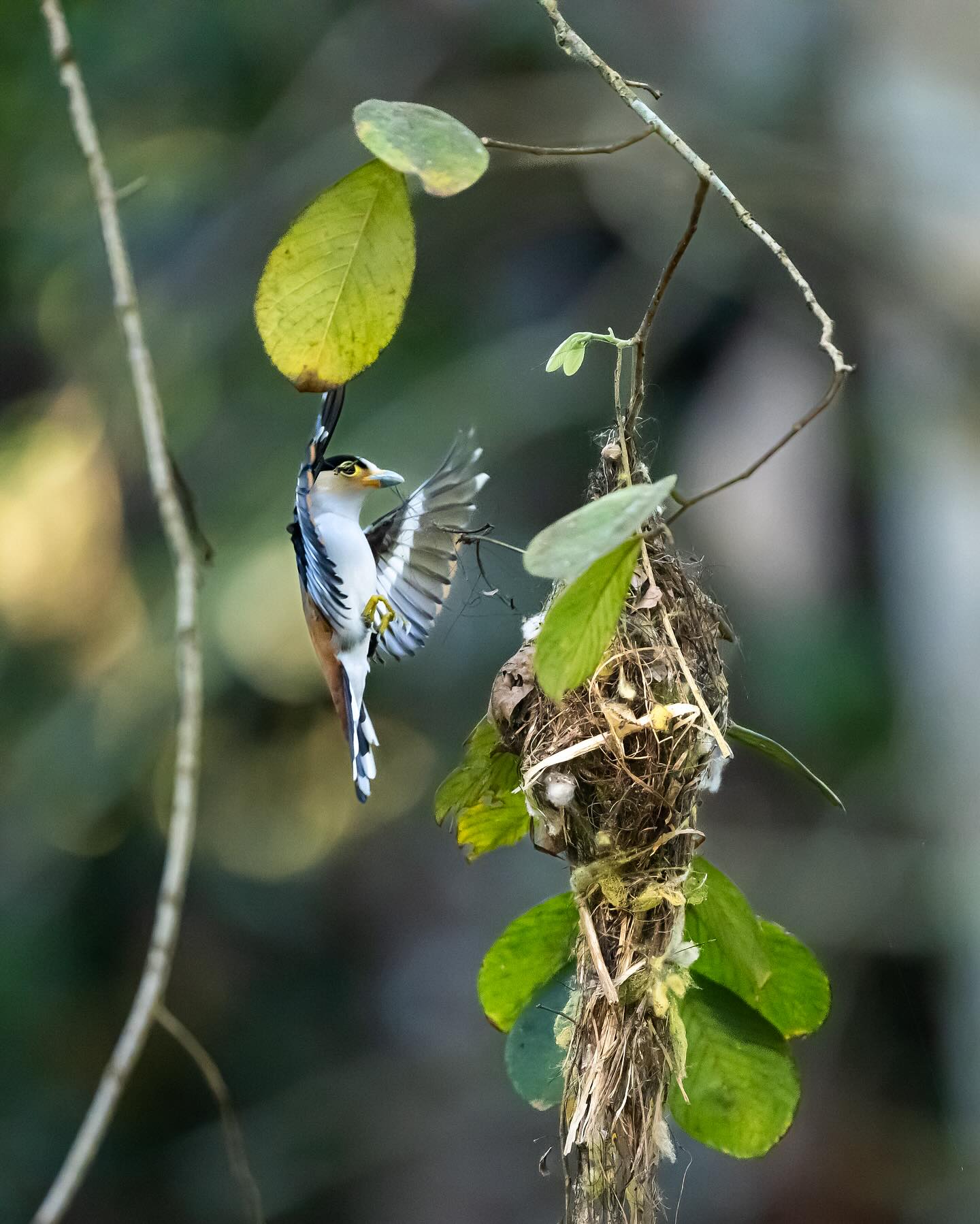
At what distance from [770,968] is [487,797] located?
0.25m

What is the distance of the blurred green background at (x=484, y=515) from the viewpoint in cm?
316

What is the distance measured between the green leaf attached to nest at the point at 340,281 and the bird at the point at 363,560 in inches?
1.1

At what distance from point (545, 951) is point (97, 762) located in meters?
2.36

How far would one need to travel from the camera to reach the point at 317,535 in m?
0.78

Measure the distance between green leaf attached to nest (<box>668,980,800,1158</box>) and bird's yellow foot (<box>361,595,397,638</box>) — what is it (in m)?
0.35

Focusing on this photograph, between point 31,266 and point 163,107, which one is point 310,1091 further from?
point 163,107

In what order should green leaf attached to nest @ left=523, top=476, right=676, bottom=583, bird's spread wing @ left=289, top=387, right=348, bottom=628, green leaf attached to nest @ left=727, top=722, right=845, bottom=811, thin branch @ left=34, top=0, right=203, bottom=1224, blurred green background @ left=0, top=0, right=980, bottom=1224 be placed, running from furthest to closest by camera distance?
blurred green background @ left=0, top=0, right=980, bottom=1224 → green leaf attached to nest @ left=727, top=722, right=845, bottom=811 → bird's spread wing @ left=289, top=387, right=348, bottom=628 → green leaf attached to nest @ left=523, top=476, right=676, bottom=583 → thin branch @ left=34, top=0, right=203, bottom=1224

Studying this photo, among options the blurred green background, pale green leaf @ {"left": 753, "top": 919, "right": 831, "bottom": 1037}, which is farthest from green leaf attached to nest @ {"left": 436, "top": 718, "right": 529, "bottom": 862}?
the blurred green background

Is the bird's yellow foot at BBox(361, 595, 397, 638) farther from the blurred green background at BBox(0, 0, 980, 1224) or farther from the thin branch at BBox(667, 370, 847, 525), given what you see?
the blurred green background at BBox(0, 0, 980, 1224)

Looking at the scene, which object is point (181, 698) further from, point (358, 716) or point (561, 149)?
point (561, 149)

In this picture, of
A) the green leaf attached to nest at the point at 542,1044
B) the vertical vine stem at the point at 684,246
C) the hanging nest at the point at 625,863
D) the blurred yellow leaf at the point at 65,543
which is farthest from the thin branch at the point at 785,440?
the blurred yellow leaf at the point at 65,543

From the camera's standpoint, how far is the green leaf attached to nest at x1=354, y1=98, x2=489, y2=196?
0.66 m

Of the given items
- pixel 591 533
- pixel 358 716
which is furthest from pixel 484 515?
pixel 591 533

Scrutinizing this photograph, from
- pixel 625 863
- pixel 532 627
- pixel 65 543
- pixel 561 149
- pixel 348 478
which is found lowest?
pixel 65 543
